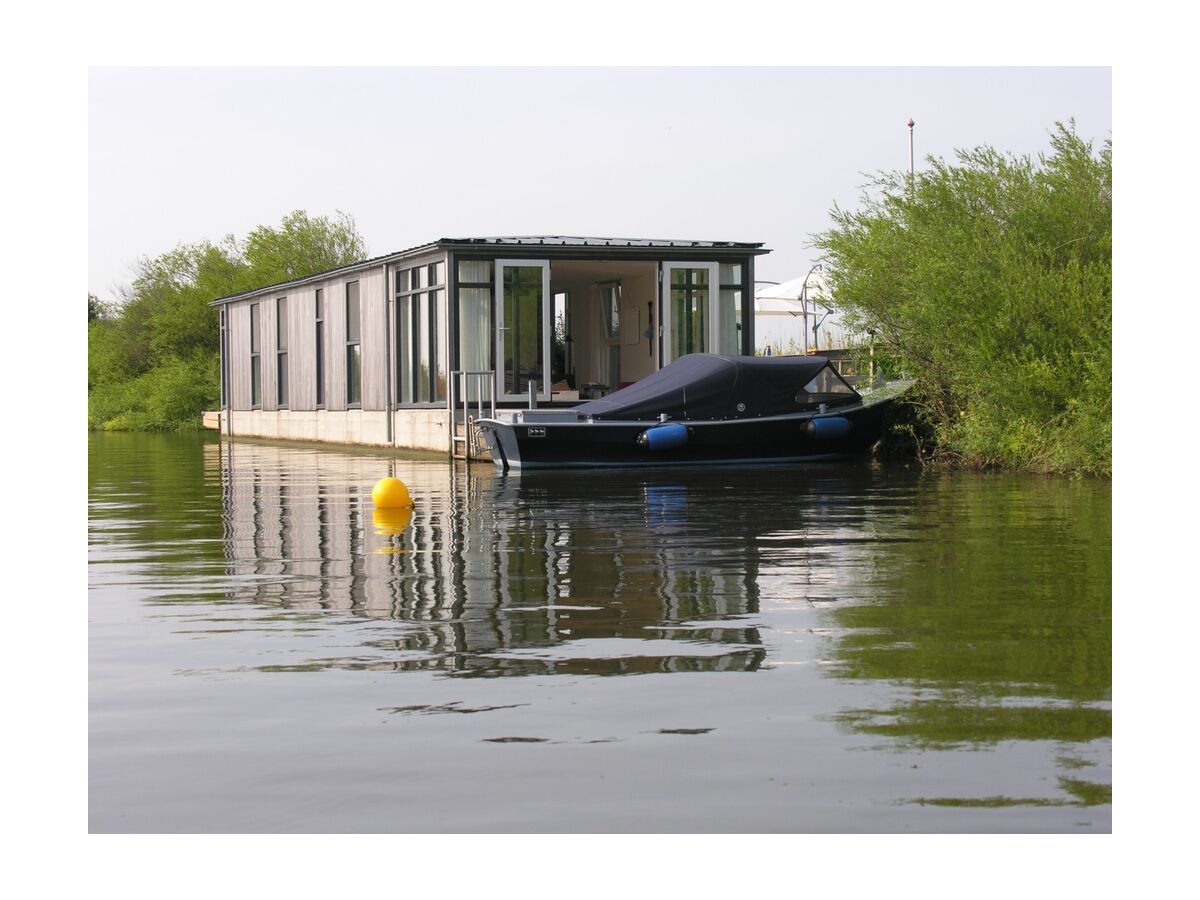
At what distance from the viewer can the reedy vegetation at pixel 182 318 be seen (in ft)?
192

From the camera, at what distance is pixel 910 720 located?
5445mm

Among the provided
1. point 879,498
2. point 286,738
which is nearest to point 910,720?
point 286,738

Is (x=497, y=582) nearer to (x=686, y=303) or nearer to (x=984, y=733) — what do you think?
(x=984, y=733)

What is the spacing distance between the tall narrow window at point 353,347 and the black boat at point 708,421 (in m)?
9.91

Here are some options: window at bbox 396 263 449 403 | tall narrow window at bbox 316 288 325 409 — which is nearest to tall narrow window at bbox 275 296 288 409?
tall narrow window at bbox 316 288 325 409

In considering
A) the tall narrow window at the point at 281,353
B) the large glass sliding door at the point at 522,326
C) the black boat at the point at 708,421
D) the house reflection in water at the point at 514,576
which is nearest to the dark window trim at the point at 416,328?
the large glass sliding door at the point at 522,326

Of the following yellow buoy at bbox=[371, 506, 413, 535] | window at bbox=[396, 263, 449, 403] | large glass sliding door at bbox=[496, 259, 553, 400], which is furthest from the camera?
window at bbox=[396, 263, 449, 403]

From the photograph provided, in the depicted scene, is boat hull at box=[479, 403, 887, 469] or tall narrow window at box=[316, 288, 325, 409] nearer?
boat hull at box=[479, 403, 887, 469]

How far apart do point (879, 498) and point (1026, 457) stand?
17.0 ft

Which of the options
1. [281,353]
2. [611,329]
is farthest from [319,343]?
[611,329]

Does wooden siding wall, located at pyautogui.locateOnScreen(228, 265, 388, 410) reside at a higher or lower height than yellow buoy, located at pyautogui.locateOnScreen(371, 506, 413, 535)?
higher

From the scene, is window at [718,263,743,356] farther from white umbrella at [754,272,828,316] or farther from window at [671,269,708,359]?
white umbrella at [754,272,828,316]

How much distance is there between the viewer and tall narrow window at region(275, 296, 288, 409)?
3738 centimetres

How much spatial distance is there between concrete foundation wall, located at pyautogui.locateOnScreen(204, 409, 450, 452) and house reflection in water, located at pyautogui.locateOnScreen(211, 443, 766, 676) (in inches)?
388
